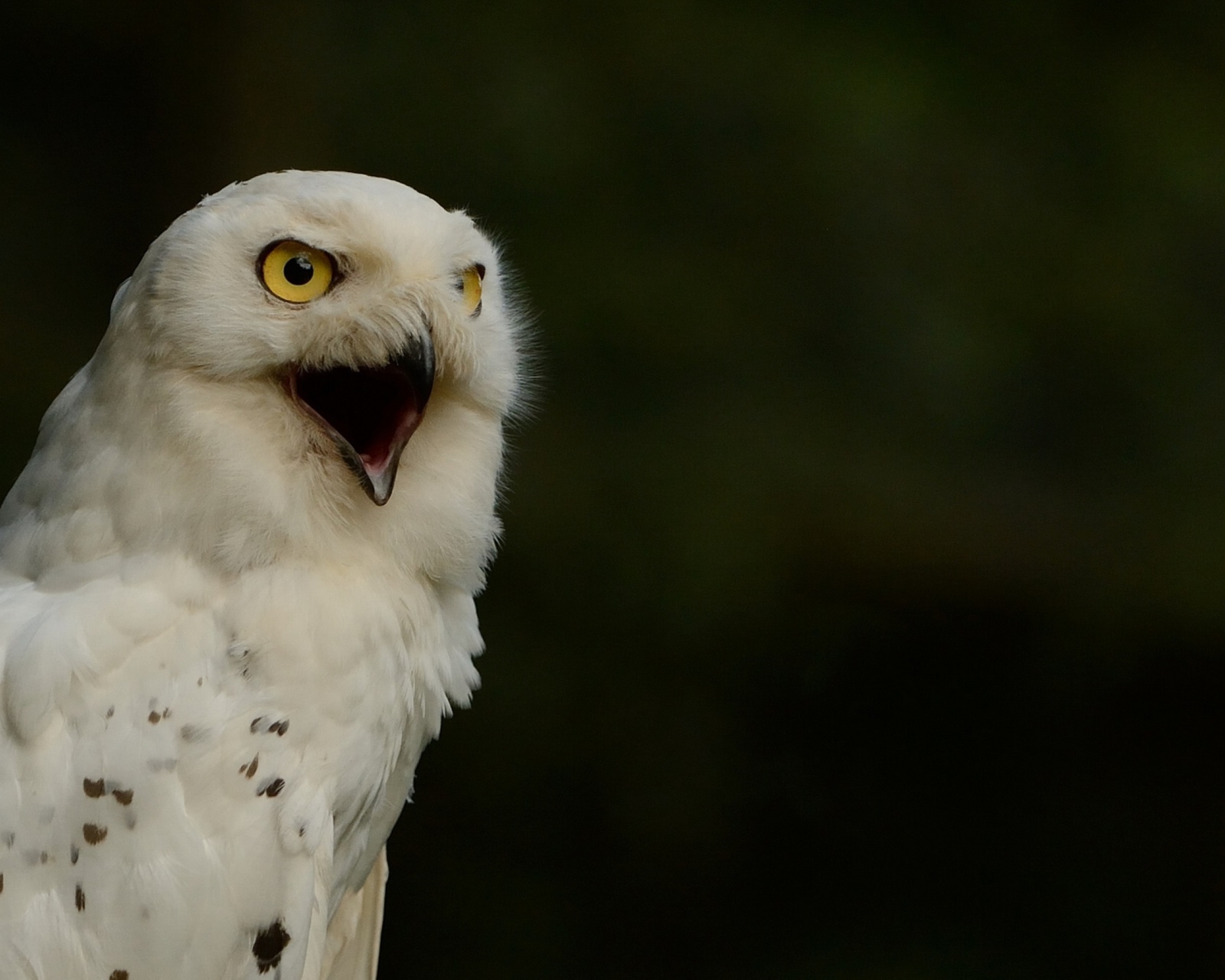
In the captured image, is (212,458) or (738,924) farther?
(738,924)

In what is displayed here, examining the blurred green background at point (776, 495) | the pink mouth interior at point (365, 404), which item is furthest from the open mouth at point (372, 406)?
the blurred green background at point (776, 495)

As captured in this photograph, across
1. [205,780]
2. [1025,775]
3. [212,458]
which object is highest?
[212,458]

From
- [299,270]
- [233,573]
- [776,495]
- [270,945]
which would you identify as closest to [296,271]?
[299,270]

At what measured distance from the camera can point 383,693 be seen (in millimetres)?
1454

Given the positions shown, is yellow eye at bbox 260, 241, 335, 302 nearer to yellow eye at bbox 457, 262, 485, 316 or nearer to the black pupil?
the black pupil

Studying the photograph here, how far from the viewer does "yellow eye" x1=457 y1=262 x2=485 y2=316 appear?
149 cm

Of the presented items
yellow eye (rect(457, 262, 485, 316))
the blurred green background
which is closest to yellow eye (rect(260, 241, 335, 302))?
yellow eye (rect(457, 262, 485, 316))

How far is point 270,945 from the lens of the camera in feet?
4.38

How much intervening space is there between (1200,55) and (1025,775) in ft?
6.13

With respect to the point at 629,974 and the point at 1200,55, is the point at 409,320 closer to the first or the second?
the point at 629,974

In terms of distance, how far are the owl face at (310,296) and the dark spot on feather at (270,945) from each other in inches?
16.9

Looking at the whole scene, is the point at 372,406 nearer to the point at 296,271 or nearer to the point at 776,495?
the point at 296,271

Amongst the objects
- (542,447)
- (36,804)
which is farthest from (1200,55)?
(36,804)

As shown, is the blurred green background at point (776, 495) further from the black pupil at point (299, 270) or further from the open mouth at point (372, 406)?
the black pupil at point (299, 270)
